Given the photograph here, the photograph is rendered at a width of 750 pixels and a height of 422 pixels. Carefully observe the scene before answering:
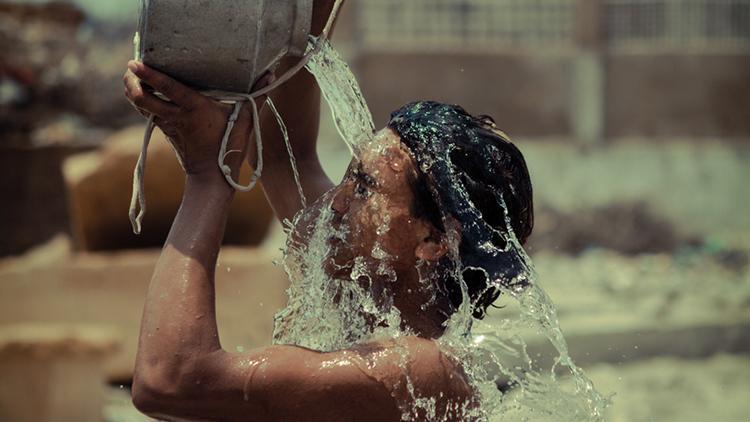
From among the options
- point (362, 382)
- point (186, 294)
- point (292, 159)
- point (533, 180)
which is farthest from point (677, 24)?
point (186, 294)

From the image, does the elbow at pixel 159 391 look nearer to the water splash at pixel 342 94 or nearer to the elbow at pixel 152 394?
the elbow at pixel 152 394

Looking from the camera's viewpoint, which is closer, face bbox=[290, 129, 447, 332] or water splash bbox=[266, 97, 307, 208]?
face bbox=[290, 129, 447, 332]

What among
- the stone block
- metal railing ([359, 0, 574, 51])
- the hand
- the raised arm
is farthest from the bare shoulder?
metal railing ([359, 0, 574, 51])

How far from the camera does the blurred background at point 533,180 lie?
6578 mm

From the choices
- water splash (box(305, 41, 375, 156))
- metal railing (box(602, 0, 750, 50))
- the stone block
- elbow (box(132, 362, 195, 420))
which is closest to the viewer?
elbow (box(132, 362, 195, 420))

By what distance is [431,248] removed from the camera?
2.33m

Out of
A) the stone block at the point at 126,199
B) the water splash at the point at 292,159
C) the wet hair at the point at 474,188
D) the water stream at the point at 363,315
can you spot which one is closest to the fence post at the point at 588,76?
the stone block at the point at 126,199

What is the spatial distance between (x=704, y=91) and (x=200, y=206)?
15094 millimetres

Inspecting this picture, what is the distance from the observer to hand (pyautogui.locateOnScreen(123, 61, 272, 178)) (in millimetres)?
2057

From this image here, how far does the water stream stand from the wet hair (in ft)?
0.12

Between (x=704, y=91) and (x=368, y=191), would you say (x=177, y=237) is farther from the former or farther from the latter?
(x=704, y=91)

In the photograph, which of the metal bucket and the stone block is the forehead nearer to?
the metal bucket

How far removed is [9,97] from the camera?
45.7 feet

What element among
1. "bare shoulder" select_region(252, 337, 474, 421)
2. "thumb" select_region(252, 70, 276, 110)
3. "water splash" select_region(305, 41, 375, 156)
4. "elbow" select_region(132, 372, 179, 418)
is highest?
"thumb" select_region(252, 70, 276, 110)
